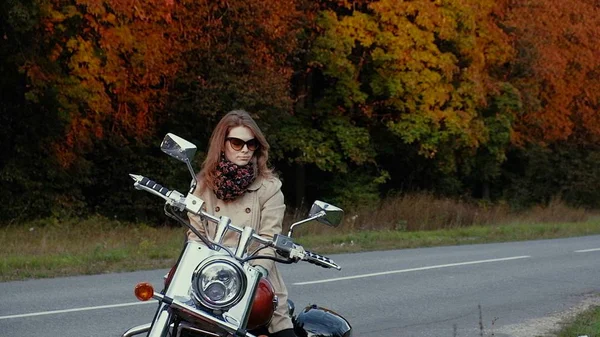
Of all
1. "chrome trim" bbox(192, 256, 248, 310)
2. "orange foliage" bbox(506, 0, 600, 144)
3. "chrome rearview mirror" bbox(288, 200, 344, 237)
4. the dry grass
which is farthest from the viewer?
"orange foliage" bbox(506, 0, 600, 144)

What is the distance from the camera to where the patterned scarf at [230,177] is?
4832 mm

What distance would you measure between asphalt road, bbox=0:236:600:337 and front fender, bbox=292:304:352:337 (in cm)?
221

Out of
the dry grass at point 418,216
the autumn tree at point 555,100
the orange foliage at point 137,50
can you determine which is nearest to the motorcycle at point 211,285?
the orange foliage at point 137,50

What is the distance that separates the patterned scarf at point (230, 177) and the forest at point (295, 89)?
18277 millimetres

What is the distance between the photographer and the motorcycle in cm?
408

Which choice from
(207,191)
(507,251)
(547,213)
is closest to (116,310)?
(207,191)

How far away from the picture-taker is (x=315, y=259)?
4.56m

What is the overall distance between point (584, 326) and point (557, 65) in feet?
105

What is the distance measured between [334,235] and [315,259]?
56.9ft

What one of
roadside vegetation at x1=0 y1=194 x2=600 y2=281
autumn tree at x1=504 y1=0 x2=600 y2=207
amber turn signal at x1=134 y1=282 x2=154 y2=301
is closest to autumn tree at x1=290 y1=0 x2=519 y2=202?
roadside vegetation at x1=0 y1=194 x2=600 y2=281

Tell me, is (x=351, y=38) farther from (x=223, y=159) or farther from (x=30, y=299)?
(x=223, y=159)

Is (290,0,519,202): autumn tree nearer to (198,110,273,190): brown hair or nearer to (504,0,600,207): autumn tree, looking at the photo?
(504,0,600,207): autumn tree

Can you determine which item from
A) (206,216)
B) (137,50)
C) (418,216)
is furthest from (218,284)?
(418,216)

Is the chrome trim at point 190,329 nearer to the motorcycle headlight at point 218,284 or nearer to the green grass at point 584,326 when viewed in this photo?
the motorcycle headlight at point 218,284
